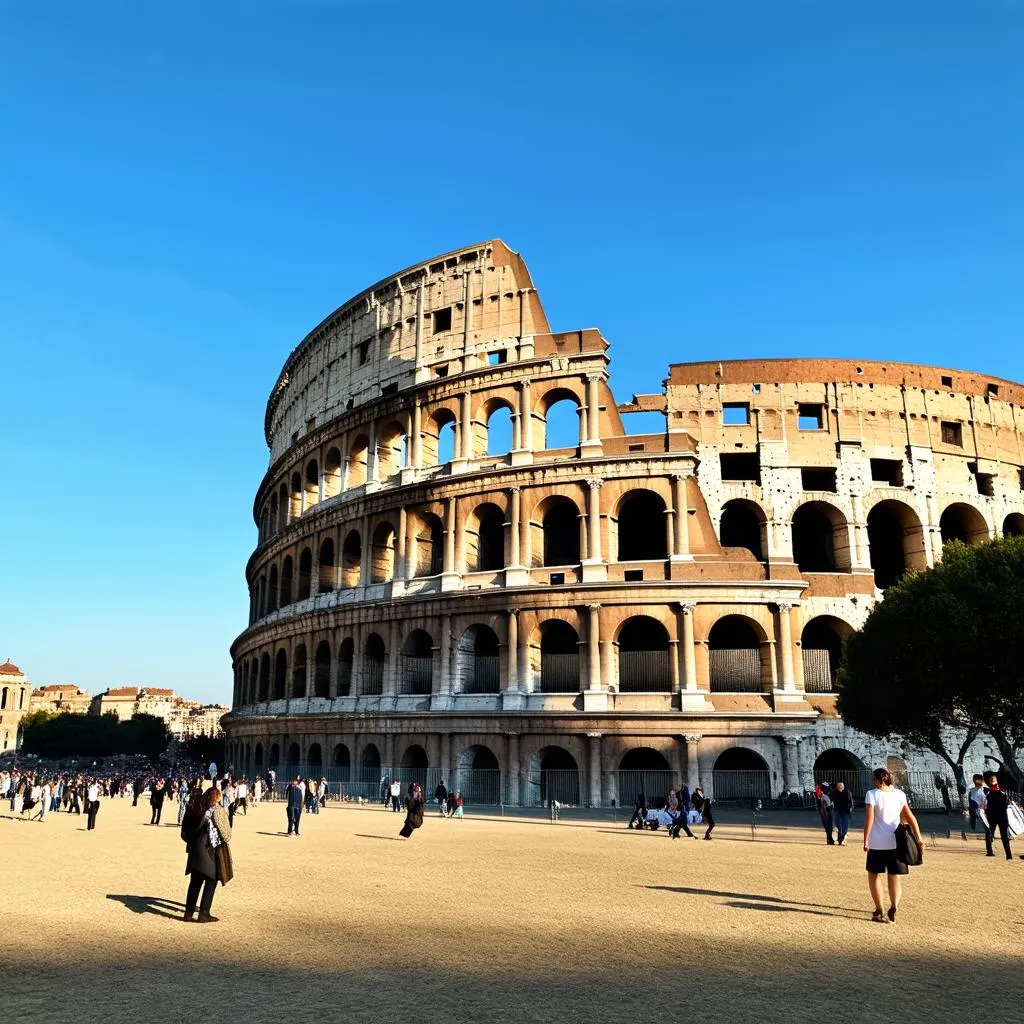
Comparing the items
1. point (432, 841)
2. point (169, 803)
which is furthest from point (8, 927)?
point (169, 803)

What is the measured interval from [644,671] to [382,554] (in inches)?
470

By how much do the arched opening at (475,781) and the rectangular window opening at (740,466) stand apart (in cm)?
1325

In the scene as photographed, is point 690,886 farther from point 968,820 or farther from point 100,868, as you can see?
point 968,820

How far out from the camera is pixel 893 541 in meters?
32.4

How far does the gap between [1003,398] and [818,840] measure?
22.8 m

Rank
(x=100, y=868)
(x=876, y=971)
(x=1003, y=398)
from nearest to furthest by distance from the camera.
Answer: (x=876, y=971) < (x=100, y=868) < (x=1003, y=398)

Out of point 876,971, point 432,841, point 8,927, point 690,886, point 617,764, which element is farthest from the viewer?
point 617,764

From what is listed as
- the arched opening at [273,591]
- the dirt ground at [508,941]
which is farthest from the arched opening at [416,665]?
the dirt ground at [508,941]

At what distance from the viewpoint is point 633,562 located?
1134 inches

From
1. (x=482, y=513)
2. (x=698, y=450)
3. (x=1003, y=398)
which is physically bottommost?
(x=482, y=513)

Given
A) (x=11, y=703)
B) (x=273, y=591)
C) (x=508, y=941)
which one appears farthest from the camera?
(x=11, y=703)

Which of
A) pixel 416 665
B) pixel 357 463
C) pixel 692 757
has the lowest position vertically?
pixel 692 757

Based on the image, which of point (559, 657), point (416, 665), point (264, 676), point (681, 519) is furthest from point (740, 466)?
point (264, 676)

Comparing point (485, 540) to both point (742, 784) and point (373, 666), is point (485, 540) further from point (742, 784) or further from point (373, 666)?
point (742, 784)
